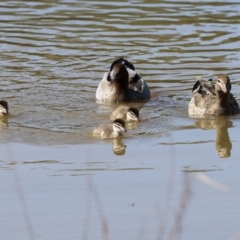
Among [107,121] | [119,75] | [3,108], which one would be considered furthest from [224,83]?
[3,108]

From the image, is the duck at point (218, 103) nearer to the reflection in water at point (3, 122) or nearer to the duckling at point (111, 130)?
the duckling at point (111, 130)

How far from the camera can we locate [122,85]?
45.1ft

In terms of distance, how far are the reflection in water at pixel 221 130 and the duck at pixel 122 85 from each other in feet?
5.59

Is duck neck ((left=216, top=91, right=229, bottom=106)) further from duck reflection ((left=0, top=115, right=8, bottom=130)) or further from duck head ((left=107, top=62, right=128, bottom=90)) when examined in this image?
duck reflection ((left=0, top=115, right=8, bottom=130))

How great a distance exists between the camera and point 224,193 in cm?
815

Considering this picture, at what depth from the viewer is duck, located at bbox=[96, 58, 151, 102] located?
13.4 metres

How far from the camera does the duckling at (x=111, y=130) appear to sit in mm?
10656

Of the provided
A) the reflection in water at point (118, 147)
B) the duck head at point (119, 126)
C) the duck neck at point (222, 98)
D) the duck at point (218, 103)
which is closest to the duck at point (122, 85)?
the duck at point (218, 103)

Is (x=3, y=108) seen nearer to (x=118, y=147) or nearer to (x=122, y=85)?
(x=118, y=147)

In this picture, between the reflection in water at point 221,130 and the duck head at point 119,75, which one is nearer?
the reflection in water at point 221,130

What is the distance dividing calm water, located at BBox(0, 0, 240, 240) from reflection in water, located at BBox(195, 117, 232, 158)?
0.01m

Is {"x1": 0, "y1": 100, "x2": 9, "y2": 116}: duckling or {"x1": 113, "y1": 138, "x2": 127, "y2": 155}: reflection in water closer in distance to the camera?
{"x1": 113, "y1": 138, "x2": 127, "y2": 155}: reflection in water

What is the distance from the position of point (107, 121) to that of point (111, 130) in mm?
1116

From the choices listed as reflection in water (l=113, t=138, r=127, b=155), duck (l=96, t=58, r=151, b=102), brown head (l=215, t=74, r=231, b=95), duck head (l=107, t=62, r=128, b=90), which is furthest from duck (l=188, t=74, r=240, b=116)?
reflection in water (l=113, t=138, r=127, b=155)
